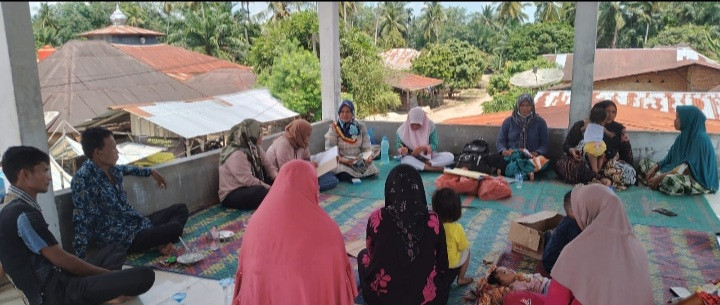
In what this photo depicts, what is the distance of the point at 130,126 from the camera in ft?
Result: 51.9

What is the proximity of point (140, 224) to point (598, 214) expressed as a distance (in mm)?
3178

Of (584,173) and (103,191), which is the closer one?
(103,191)

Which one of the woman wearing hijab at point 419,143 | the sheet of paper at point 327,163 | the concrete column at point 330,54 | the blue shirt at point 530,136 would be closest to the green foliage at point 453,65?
the concrete column at point 330,54

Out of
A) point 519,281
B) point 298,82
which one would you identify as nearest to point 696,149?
point 519,281

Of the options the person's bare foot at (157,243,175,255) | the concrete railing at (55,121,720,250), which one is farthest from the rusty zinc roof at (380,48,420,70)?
the person's bare foot at (157,243,175,255)

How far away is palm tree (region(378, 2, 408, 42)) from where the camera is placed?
39844 mm

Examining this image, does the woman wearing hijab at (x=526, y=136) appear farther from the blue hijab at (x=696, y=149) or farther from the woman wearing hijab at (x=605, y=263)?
the woman wearing hijab at (x=605, y=263)

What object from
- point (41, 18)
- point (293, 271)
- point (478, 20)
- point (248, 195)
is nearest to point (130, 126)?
point (248, 195)

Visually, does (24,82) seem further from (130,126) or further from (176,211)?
(130,126)

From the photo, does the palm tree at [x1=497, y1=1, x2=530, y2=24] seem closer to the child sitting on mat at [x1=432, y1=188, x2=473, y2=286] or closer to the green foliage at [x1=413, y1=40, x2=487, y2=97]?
the green foliage at [x1=413, y1=40, x2=487, y2=97]

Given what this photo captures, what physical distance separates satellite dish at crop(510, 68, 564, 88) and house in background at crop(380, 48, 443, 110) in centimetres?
528

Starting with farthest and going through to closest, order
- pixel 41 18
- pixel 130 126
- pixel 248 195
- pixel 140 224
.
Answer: pixel 41 18 < pixel 130 126 < pixel 248 195 < pixel 140 224

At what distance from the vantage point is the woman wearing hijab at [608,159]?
Answer: 5.53 m

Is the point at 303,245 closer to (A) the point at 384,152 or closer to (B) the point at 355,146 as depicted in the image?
(B) the point at 355,146
